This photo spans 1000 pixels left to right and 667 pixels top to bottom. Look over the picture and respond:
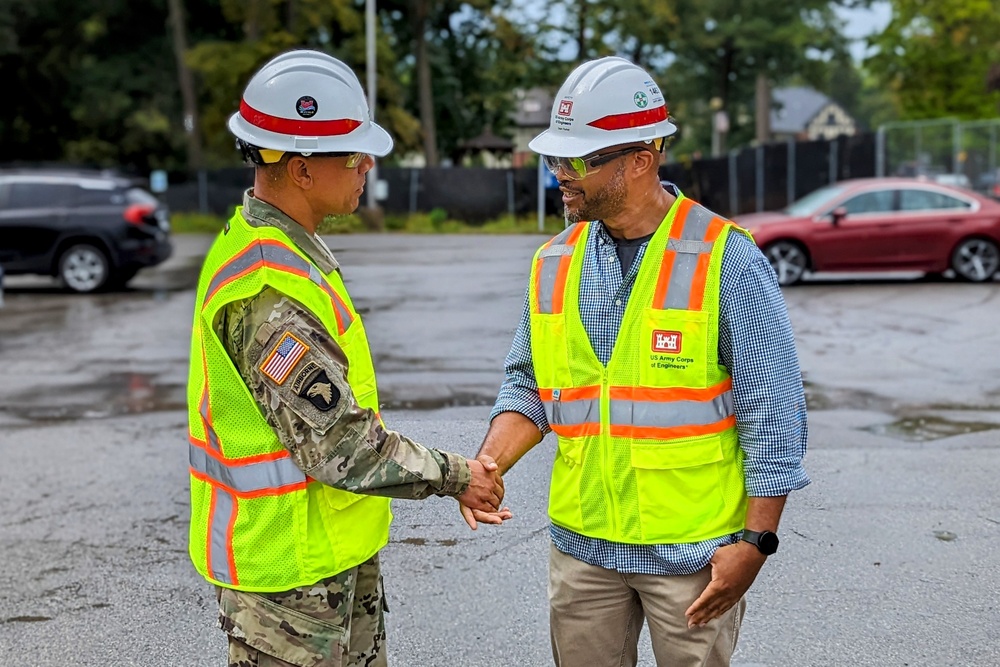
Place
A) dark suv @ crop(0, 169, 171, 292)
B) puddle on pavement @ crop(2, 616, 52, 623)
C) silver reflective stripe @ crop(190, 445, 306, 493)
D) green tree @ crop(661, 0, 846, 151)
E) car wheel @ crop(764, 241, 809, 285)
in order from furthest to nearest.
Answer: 1. green tree @ crop(661, 0, 846, 151)
2. dark suv @ crop(0, 169, 171, 292)
3. car wheel @ crop(764, 241, 809, 285)
4. puddle on pavement @ crop(2, 616, 52, 623)
5. silver reflective stripe @ crop(190, 445, 306, 493)

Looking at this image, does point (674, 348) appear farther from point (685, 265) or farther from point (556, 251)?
point (556, 251)

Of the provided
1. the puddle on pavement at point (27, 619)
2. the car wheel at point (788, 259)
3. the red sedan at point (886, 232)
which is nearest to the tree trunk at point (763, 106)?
the red sedan at point (886, 232)

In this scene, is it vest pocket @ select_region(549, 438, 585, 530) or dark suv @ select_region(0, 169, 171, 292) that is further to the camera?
dark suv @ select_region(0, 169, 171, 292)

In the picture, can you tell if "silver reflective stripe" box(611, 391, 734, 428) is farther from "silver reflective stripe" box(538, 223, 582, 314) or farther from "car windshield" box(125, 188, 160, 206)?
"car windshield" box(125, 188, 160, 206)

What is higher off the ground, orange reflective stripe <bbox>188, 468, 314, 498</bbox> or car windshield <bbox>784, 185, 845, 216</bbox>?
orange reflective stripe <bbox>188, 468, 314, 498</bbox>

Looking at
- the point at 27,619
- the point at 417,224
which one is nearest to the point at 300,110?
the point at 27,619

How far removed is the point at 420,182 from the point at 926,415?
25.0 metres

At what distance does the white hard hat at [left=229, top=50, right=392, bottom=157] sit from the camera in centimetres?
259

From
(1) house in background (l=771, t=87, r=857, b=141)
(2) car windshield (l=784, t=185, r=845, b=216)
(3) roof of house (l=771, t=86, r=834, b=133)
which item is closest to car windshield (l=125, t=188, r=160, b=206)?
(2) car windshield (l=784, t=185, r=845, b=216)

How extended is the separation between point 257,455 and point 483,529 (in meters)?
2.92

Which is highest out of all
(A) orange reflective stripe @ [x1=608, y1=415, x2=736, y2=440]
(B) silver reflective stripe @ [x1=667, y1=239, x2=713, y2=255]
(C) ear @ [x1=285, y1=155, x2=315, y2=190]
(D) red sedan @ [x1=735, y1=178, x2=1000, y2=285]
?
(C) ear @ [x1=285, y1=155, x2=315, y2=190]

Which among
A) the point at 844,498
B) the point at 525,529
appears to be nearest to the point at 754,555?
the point at 525,529

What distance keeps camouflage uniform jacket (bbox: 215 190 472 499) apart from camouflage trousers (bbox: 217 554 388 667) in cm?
29

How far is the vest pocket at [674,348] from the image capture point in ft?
8.63
